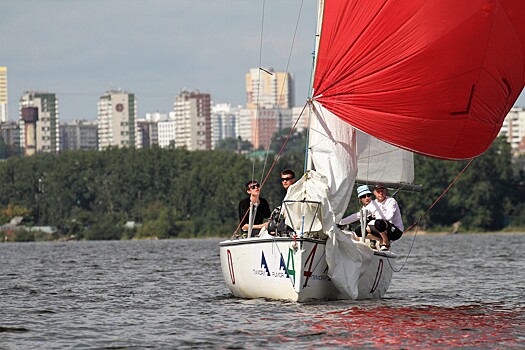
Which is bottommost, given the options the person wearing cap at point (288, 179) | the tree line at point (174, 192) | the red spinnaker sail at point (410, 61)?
the tree line at point (174, 192)

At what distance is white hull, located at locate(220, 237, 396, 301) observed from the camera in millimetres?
23656

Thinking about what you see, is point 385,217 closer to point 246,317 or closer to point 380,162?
point 380,162

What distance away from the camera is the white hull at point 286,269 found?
2366 centimetres

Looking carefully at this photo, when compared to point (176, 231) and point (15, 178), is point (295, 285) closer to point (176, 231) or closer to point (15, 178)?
point (176, 231)

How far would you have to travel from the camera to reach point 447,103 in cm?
2480

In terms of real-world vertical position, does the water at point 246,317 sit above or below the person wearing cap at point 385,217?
below

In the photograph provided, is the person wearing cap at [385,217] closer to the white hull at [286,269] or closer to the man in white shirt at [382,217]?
the man in white shirt at [382,217]

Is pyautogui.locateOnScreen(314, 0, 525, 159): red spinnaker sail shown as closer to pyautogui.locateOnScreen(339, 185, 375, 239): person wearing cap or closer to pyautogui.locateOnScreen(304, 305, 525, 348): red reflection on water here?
pyautogui.locateOnScreen(339, 185, 375, 239): person wearing cap

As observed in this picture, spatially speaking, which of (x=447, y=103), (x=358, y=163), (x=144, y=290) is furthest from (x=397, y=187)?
(x=144, y=290)

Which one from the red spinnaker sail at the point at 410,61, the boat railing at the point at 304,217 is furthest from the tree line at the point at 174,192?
the boat railing at the point at 304,217

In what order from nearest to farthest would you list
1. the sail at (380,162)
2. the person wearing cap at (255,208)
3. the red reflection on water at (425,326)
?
the red reflection on water at (425,326), the person wearing cap at (255,208), the sail at (380,162)

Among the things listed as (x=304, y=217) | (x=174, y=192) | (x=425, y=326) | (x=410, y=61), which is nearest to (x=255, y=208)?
(x=304, y=217)

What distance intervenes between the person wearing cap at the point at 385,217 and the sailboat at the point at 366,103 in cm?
82

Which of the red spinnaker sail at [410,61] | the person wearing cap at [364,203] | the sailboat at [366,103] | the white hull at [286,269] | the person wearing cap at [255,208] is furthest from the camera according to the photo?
the person wearing cap at [364,203]
